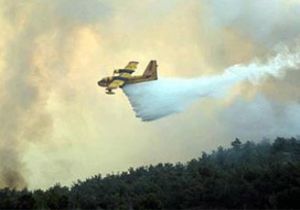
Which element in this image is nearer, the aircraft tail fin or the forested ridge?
the forested ridge

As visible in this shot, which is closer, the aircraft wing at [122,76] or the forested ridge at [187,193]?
the forested ridge at [187,193]

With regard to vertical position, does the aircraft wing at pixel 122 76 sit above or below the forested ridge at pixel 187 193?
above

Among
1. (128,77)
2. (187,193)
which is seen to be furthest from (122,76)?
(187,193)

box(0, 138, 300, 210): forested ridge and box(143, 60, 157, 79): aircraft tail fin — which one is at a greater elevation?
box(143, 60, 157, 79): aircraft tail fin

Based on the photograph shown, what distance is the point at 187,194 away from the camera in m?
84.4

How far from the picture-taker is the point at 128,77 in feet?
308

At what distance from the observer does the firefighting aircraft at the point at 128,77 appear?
92.4 meters

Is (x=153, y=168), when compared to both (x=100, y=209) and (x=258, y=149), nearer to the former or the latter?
(x=258, y=149)

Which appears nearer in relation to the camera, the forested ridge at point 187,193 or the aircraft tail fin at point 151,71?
the forested ridge at point 187,193

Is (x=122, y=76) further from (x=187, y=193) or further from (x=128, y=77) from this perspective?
(x=187, y=193)

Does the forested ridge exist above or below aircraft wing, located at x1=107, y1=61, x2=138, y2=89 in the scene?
below

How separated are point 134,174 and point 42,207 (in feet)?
163

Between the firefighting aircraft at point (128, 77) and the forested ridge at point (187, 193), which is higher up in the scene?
the firefighting aircraft at point (128, 77)

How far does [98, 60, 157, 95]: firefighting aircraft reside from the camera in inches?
3637
